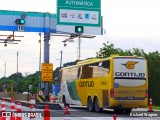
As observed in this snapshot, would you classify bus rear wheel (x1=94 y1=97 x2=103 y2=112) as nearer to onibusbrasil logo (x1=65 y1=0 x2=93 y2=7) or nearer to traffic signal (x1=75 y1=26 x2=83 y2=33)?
traffic signal (x1=75 y1=26 x2=83 y2=33)

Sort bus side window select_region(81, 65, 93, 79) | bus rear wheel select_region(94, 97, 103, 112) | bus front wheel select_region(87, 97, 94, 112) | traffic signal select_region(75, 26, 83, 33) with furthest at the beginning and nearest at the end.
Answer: traffic signal select_region(75, 26, 83, 33) < bus side window select_region(81, 65, 93, 79) < bus front wheel select_region(87, 97, 94, 112) < bus rear wheel select_region(94, 97, 103, 112)

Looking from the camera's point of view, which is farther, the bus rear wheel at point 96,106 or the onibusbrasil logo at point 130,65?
the bus rear wheel at point 96,106

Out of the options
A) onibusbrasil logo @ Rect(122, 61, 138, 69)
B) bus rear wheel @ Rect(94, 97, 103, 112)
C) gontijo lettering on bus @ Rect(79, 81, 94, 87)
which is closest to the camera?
onibusbrasil logo @ Rect(122, 61, 138, 69)

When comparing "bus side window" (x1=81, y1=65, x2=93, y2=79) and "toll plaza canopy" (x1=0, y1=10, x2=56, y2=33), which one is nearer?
"bus side window" (x1=81, y1=65, x2=93, y2=79)

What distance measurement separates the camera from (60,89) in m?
38.1

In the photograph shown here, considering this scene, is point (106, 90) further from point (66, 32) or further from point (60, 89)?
point (60, 89)

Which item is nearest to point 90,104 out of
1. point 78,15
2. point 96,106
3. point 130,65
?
point 96,106

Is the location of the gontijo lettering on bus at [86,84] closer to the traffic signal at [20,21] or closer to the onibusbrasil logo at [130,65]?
the onibusbrasil logo at [130,65]

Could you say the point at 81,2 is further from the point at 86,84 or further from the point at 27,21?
the point at 86,84

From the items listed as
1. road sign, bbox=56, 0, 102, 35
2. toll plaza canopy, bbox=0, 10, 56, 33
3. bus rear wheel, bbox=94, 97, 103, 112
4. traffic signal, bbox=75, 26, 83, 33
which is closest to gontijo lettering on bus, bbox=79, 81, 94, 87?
bus rear wheel, bbox=94, 97, 103, 112

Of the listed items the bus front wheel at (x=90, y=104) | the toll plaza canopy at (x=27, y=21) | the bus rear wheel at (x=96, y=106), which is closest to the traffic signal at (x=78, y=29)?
the toll plaza canopy at (x=27, y=21)

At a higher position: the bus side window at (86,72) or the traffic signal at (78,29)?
the traffic signal at (78,29)

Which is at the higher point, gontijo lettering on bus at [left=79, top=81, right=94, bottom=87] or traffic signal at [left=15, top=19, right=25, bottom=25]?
traffic signal at [left=15, top=19, right=25, bottom=25]

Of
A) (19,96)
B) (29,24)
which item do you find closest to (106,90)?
(29,24)
